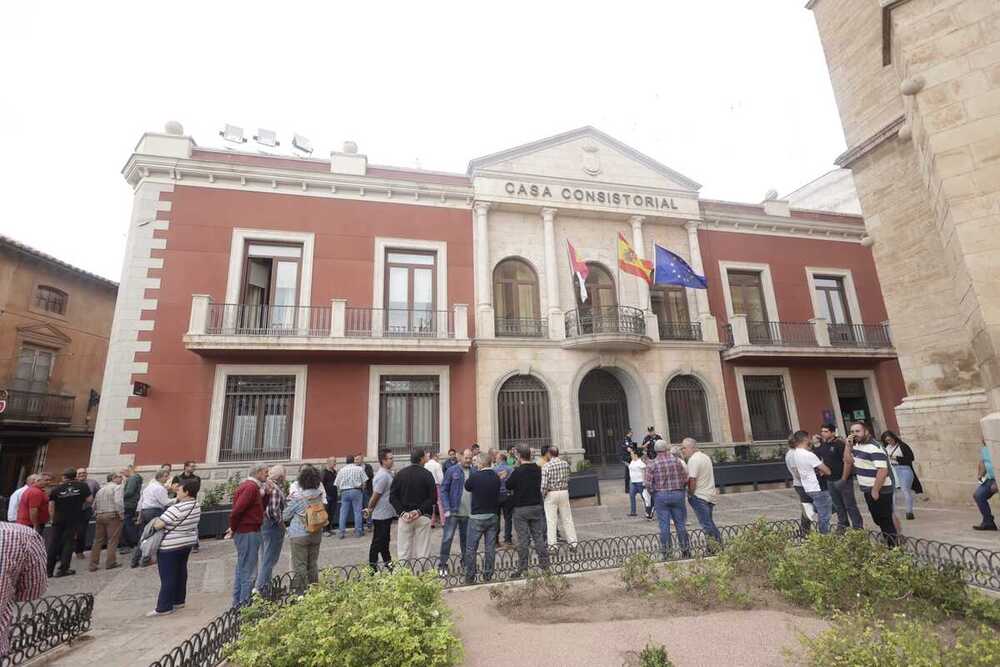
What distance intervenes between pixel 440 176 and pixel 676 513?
12282 millimetres

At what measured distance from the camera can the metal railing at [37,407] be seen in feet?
52.6

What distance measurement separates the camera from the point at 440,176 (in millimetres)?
15047

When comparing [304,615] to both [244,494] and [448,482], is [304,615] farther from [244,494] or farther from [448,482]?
[448,482]

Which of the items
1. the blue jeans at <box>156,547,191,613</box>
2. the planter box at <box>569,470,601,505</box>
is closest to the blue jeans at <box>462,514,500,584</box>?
the blue jeans at <box>156,547,191,613</box>

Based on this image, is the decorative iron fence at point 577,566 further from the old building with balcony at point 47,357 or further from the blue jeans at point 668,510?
the old building with balcony at point 47,357

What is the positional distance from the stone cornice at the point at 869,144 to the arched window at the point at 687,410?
7229mm

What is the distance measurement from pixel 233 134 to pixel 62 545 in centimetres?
1267

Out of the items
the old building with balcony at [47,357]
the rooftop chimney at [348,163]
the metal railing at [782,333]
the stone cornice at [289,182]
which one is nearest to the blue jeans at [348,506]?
the stone cornice at [289,182]

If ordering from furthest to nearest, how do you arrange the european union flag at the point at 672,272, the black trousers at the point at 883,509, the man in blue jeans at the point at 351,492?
the european union flag at the point at 672,272 → the man in blue jeans at the point at 351,492 → the black trousers at the point at 883,509

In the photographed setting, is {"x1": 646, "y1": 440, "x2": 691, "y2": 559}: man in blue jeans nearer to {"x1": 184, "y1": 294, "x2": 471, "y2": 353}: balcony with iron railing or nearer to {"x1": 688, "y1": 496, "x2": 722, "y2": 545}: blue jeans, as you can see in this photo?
{"x1": 688, "y1": 496, "x2": 722, "y2": 545}: blue jeans

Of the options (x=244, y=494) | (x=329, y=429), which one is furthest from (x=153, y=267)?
(x=244, y=494)

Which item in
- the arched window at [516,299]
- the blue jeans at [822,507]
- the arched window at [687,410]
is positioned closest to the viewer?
the blue jeans at [822,507]

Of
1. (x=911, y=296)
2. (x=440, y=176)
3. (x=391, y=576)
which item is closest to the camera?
(x=391, y=576)

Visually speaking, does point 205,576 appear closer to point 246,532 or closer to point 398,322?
point 246,532
